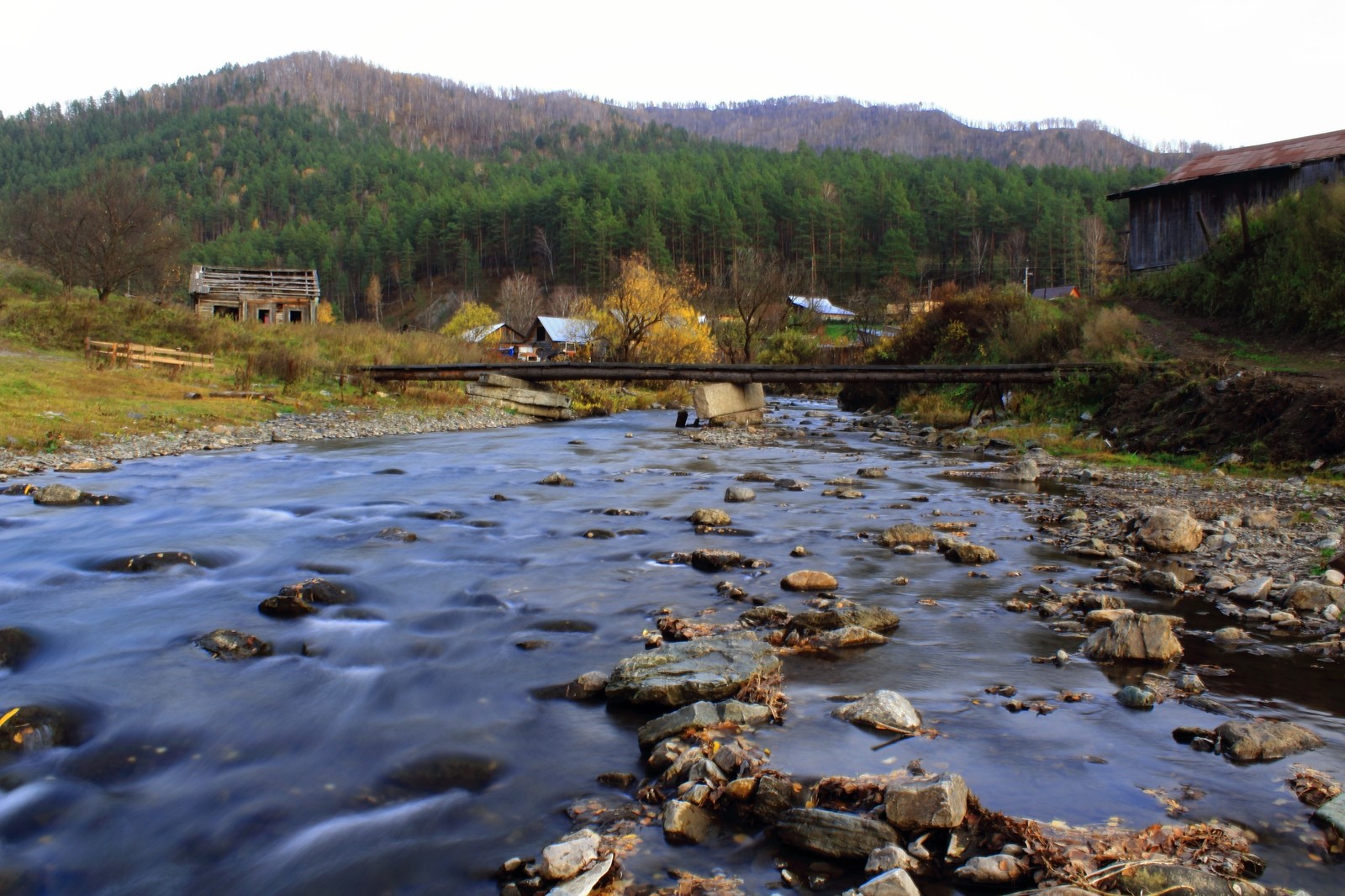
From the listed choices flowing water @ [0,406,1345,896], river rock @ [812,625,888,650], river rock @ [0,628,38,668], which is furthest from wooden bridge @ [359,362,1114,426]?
river rock @ [0,628,38,668]

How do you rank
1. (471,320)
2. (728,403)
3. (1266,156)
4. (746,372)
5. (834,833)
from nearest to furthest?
(834,833)
(746,372)
(728,403)
(1266,156)
(471,320)

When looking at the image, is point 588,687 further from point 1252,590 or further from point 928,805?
point 1252,590

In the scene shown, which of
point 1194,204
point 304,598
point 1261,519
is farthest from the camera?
Answer: point 1194,204

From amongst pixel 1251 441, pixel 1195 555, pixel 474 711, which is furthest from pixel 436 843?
pixel 1251 441

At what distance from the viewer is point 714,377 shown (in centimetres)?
3238

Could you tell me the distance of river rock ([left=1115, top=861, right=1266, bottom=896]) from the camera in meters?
3.93

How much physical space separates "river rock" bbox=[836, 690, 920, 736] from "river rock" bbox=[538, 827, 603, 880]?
7.22ft

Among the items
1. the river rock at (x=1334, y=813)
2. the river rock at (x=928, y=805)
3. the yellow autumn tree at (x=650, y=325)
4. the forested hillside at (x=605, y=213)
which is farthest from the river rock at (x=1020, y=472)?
the forested hillside at (x=605, y=213)

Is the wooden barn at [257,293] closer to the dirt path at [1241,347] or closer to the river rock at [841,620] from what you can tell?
the dirt path at [1241,347]

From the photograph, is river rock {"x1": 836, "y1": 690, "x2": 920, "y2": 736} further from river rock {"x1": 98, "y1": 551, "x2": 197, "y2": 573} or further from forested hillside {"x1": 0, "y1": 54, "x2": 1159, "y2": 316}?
forested hillside {"x1": 0, "y1": 54, "x2": 1159, "y2": 316}

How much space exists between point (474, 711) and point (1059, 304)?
31575 mm

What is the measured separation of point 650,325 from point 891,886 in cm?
4665

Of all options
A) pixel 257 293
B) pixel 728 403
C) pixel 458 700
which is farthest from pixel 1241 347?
pixel 257 293

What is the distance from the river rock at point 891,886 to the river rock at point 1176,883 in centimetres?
92
